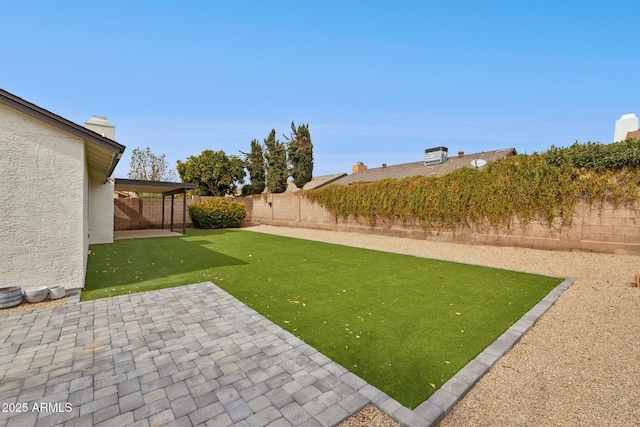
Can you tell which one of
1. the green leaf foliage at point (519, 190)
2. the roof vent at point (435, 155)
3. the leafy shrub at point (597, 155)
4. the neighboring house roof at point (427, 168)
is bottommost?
the green leaf foliage at point (519, 190)

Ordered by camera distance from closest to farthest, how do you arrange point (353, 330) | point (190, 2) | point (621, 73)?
point (353, 330) < point (190, 2) < point (621, 73)

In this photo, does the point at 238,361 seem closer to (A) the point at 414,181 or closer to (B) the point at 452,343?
(B) the point at 452,343

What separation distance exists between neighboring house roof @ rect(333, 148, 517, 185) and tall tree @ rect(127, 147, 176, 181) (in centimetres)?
2534

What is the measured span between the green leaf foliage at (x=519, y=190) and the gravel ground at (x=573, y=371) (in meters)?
3.14

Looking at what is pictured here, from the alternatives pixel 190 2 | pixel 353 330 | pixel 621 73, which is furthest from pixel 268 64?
pixel 621 73

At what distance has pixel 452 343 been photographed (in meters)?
3.44

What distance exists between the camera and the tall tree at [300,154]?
28.4 meters

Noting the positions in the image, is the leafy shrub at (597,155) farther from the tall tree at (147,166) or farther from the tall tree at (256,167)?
the tall tree at (147,166)

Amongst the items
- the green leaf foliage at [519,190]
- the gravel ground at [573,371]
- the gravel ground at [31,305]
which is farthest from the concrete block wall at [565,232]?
the gravel ground at [31,305]

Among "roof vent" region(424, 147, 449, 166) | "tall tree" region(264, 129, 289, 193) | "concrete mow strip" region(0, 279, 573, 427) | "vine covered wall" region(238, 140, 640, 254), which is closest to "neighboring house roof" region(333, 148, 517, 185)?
"roof vent" region(424, 147, 449, 166)

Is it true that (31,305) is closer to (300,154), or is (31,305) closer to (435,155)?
(435,155)

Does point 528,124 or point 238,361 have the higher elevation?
point 528,124

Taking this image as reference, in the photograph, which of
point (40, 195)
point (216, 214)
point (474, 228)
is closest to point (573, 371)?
point (40, 195)

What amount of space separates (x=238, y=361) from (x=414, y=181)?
A: 37.2 ft
